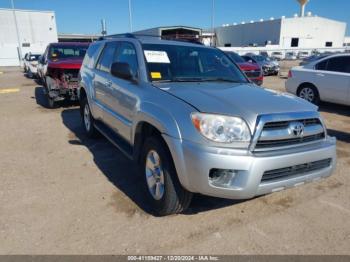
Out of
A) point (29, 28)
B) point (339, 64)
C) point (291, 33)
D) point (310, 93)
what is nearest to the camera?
point (339, 64)

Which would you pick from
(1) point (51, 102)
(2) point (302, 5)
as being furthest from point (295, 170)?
(2) point (302, 5)

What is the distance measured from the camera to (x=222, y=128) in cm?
271

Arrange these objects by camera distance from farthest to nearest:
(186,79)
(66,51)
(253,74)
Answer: (253,74)
(66,51)
(186,79)

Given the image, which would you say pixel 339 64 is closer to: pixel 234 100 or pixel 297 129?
pixel 297 129

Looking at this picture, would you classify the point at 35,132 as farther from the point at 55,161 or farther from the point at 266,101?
the point at 266,101

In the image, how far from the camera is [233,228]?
310 cm

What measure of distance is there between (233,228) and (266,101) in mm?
1336

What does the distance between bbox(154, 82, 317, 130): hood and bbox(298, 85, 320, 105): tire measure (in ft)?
20.5

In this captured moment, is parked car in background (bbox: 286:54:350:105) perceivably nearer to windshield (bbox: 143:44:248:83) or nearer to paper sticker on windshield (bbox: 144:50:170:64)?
windshield (bbox: 143:44:248:83)

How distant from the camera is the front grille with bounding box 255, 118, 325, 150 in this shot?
273 cm

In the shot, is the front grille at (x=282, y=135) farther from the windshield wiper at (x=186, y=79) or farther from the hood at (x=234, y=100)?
the windshield wiper at (x=186, y=79)

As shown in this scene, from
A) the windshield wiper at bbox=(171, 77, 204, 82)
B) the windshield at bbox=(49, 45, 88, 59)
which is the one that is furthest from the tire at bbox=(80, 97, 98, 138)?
the windshield at bbox=(49, 45, 88, 59)

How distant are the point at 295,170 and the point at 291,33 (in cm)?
7352

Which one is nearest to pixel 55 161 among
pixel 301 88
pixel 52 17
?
pixel 301 88
